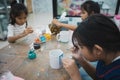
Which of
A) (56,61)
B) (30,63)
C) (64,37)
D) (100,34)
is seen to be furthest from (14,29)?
(100,34)

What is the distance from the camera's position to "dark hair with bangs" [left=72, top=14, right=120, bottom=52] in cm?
67

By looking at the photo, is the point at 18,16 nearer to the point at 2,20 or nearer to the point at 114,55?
the point at 114,55

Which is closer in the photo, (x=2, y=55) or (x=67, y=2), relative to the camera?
(x=2, y=55)

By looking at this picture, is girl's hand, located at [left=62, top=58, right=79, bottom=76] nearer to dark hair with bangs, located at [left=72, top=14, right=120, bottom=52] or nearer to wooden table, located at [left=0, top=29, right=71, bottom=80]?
wooden table, located at [left=0, top=29, right=71, bottom=80]

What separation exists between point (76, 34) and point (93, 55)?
13cm

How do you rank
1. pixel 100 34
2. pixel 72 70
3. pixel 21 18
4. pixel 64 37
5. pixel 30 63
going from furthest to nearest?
pixel 21 18, pixel 64 37, pixel 30 63, pixel 72 70, pixel 100 34

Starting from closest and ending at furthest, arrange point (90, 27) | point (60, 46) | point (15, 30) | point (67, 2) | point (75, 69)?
point (90, 27) < point (75, 69) < point (60, 46) < point (15, 30) < point (67, 2)

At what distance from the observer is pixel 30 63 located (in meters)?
1.07

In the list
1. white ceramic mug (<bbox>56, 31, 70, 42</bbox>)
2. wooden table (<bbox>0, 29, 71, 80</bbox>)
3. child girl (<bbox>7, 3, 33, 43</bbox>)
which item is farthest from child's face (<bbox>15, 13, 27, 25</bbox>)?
white ceramic mug (<bbox>56, 31, 70, 42</bbox>)

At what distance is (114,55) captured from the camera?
732 millimetres

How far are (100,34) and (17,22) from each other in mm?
1162

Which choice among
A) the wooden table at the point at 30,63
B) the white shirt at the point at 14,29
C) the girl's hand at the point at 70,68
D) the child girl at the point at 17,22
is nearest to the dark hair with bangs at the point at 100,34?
the girl's hand at the point at 70,68

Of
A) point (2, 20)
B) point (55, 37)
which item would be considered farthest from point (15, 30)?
point (2, 20)

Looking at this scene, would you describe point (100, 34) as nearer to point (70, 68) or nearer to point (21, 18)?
point (70, 68)
